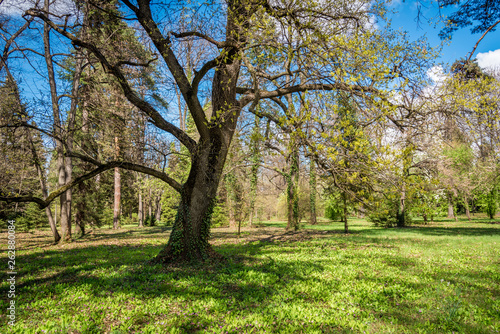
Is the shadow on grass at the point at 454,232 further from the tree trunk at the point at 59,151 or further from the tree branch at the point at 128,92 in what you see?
the tree trunk at the point at 59,151

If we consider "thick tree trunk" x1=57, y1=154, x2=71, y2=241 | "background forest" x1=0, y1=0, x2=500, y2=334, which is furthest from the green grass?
"thick tree trunk" x1=57, y1=154, x2=71, y2=241

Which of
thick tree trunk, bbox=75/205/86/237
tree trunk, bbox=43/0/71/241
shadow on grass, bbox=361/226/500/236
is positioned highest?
tree trunk, bbox=43/0/71/241

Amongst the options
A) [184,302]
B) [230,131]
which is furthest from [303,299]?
[230,131]

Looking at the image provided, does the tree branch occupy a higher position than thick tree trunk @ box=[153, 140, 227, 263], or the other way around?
the tree branch

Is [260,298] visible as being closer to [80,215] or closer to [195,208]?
[195,208]

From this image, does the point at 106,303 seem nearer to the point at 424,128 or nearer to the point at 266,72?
the point at 266,72

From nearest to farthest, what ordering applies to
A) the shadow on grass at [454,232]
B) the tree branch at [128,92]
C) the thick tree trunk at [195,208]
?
the tree branch at [128,92], the thick tree trunk at [195,208], the shadow on grass at [454,232]

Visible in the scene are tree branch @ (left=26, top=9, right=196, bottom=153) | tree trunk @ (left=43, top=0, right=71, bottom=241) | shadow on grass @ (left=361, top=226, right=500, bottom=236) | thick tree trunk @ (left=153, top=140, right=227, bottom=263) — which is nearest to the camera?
tree branch @ (left=26, top=9, right=196, bottom=153)

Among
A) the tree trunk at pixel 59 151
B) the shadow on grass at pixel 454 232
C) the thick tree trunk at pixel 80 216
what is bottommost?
the shadow on grass at pixel 454 232

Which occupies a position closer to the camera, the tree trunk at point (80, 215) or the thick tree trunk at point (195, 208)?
the thick tree trunk at point (195, 208)

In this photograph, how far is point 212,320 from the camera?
11.0 feet

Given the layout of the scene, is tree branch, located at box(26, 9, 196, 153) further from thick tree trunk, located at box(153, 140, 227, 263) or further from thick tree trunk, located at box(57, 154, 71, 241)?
thick tree trunk, located at box(57, 154, 71, 241)

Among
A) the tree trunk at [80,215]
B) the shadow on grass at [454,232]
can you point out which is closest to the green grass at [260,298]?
the tree trunk at [80,215]

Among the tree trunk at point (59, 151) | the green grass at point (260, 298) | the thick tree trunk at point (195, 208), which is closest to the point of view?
the green grass at point (260, 298)
